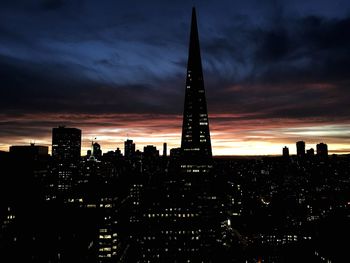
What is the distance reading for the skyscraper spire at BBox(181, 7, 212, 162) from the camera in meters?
117

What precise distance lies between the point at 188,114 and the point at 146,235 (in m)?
44.7

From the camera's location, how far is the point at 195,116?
12256cm

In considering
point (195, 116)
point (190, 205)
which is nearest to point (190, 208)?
point (190, 205)

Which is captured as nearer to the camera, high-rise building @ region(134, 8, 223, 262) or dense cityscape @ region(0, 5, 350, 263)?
dense cityscape @ region(0, 5, 350, 263)

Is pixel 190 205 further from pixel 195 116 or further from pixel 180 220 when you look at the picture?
pixel 195 116

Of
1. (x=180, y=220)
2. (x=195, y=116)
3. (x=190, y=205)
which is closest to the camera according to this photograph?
(x=180, y=220)

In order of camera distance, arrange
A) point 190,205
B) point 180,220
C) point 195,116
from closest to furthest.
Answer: point 180,220 → point 190,205 → point 195,116

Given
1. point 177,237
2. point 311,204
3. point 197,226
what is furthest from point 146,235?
point 311,204

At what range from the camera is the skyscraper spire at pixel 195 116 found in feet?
385

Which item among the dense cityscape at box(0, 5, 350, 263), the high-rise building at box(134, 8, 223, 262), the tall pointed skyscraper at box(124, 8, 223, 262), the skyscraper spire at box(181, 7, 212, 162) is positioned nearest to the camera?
the dense cityscape at box(0, 5, 350, 263)

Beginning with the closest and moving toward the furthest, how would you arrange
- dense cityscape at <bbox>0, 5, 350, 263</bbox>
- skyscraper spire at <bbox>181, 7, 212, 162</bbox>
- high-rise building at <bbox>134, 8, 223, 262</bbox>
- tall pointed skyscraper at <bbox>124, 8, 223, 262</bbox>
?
dense cityscape at <bbox>0, 5, 350, 263</bbox>, tall pointed skyscraper at <bbox>124, 8, 223, 262</bbox>, high-rise building at <bbox>134, 8, 223, 262</bbox>, skyscraper spire at <bbox>181, 7, 212, 162</bbox>

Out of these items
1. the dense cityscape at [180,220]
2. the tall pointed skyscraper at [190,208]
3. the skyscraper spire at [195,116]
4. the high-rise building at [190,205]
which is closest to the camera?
the dense cityscape at [180,220]

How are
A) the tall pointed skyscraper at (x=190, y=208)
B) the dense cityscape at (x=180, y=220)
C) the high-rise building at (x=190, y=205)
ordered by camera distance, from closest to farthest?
the dense cityscape at (x=180, y=220) < the tall pointed skyscraper at (x=190, y=208) < the high-rise building at (x=190, y=205)

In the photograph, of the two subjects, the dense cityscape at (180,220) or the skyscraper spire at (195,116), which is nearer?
the dense cityscape at (180,220)
